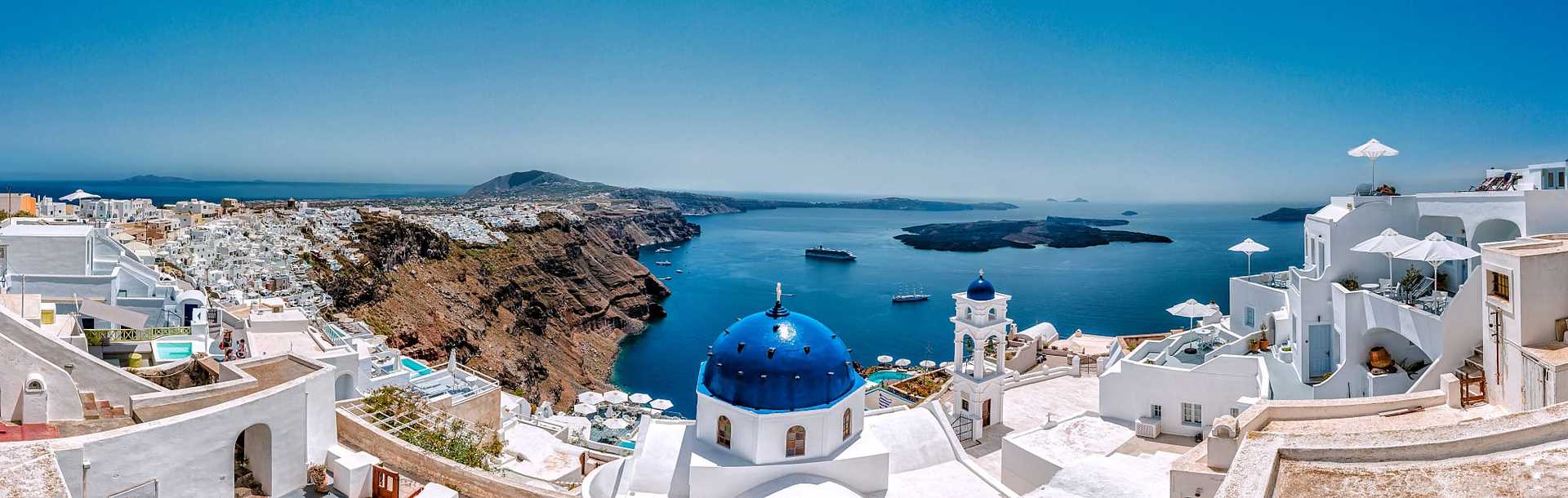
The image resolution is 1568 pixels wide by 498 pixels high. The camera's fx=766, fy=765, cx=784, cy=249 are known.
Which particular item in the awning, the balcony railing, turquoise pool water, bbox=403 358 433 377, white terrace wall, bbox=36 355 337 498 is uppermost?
the awning

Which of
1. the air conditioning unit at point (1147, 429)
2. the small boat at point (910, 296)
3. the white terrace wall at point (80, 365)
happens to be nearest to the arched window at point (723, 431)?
the white terrace wall at point (80, 365)

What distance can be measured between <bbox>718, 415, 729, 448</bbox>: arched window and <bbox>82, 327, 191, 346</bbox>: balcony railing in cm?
1114

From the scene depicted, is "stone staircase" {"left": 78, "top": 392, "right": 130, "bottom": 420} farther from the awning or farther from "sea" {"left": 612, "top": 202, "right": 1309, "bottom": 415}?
"sea" {"left": 612, "top": 202, "right": 1309, "bottom": 415}

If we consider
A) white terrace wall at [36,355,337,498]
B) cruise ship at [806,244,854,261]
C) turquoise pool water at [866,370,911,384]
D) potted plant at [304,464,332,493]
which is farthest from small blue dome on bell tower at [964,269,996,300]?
cruise ship at [806,244,854,261]

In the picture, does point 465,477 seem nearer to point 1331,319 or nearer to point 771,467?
point 771,467

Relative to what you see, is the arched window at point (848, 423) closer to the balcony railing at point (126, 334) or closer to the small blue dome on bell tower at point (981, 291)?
the small blue dome on bell tower at point (981, 291)

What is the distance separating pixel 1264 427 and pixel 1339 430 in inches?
30.3

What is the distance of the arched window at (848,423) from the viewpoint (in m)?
13.2

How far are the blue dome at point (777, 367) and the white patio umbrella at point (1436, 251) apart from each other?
10.3 metres

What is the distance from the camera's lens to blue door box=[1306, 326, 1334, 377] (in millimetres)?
16656

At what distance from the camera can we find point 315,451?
11312 millimetres

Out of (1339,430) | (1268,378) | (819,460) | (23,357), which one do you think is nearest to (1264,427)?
(1339,430)

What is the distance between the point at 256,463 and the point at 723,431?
6.63 meters

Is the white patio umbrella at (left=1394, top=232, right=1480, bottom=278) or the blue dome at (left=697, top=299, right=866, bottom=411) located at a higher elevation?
the white patio umbrella at (left=1394, top=232, right=1480, bottom=278)
